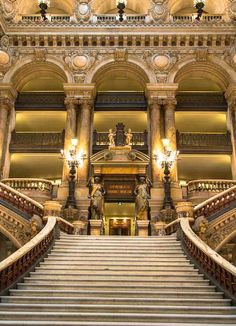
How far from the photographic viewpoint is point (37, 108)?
1958 cm

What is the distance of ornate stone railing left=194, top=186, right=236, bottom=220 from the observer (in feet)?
38.3

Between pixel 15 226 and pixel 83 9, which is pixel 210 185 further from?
pixel 83 9

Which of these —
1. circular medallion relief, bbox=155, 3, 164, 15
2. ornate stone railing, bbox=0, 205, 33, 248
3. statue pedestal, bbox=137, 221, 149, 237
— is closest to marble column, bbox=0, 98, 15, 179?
ornate stone railing, bbox=0, 205, 33, 248

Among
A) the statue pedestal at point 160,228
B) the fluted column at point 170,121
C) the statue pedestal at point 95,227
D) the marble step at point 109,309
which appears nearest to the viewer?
the marble step at point 109,309

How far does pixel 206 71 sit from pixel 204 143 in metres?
3.96

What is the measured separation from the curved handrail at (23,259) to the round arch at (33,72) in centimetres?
1109

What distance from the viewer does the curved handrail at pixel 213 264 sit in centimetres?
698

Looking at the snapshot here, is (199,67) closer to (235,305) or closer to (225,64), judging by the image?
(225,64)

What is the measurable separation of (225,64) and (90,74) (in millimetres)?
7006

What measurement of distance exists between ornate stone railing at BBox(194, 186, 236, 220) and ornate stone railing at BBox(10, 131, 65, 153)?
30.3 ft

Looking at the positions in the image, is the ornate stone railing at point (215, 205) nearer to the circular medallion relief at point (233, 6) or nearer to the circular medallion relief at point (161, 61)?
the circular medallion relief at point (161, 61)

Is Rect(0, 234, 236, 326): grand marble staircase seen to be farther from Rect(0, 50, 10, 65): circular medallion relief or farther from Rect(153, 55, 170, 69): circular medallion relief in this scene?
Rect(0, 50, 10, 65): circular medallion relief

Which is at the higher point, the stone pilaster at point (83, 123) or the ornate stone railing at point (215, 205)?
the stone pilaster at point (83, 123)

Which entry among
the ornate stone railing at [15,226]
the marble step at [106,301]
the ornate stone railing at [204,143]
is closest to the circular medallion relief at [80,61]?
the ornate stone railing at [204,143]
